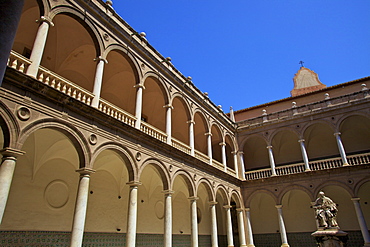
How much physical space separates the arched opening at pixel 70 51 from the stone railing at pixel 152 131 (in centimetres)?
335

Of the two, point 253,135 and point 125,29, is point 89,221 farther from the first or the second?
point 253,135

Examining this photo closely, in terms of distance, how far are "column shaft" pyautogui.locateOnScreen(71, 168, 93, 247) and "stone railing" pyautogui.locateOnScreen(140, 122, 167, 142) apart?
324cm

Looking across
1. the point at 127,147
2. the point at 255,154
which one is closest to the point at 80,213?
the point at 127,147

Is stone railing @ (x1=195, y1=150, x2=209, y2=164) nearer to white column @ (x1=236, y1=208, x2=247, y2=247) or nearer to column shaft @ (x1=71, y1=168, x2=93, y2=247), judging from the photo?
white column @ (x1=236, y1=208, x2=247, y2=247)

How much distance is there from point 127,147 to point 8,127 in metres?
3.93

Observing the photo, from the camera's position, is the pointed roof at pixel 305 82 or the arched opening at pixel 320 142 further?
the pointed roof at pixel 305 82

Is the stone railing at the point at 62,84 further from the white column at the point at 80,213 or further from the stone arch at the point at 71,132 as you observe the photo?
the white column at the point at 80,213

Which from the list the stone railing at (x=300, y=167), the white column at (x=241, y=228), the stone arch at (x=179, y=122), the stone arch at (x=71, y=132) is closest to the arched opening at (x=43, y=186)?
the stone arch at (x=71, y=132)

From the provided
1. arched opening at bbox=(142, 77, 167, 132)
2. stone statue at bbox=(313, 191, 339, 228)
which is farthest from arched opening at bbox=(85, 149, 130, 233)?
stone statue at bbox=(313, 191, 339, 228)

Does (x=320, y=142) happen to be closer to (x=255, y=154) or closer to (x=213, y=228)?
(x=255, y=154)

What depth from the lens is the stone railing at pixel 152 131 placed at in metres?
11.0

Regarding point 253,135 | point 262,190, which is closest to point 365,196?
point 262,190

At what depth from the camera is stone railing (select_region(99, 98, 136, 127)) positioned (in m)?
9.42

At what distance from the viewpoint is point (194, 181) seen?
13125 mm
